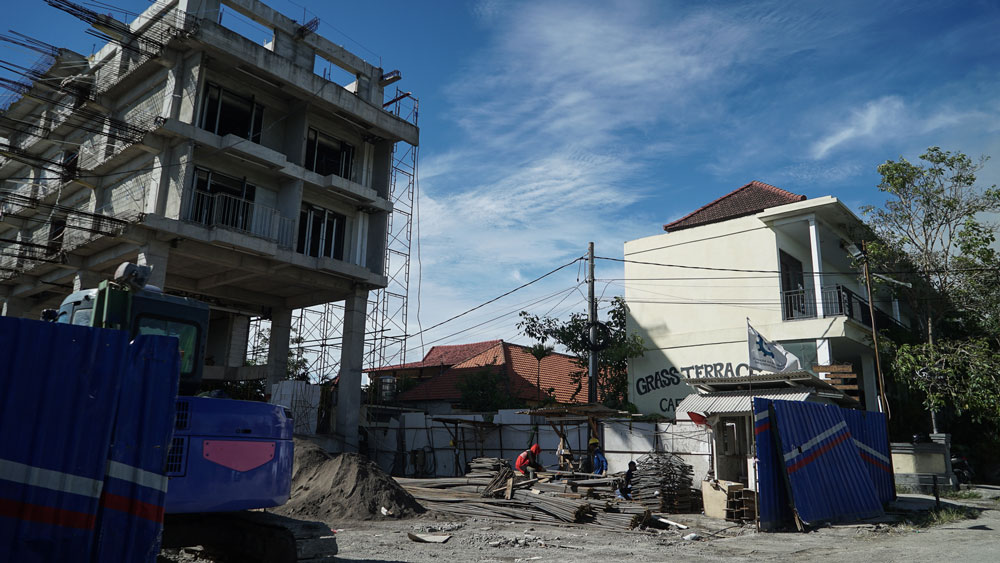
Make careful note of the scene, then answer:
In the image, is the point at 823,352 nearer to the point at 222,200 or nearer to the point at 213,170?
the point at 222,200

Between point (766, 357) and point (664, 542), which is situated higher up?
point (766, 357)

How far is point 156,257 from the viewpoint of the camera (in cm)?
2005

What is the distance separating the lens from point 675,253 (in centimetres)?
2692

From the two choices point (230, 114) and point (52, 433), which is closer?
point (52, 433)

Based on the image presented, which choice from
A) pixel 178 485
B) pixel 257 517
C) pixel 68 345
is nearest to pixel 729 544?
pixel 257 517

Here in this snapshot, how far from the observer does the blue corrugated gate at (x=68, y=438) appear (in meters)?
4.71

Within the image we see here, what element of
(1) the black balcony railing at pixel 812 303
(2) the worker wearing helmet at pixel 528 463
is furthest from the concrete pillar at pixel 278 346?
(1) the black balcony railing at pixel 812 303

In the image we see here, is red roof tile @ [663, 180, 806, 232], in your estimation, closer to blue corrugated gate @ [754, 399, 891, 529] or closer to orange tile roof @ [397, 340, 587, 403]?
orange tile roof @ [397, 340, 587, 403]

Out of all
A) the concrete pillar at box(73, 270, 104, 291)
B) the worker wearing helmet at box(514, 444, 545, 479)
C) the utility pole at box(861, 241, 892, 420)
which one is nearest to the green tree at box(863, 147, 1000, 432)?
the utility pole at box(861, 241, 892, 420)

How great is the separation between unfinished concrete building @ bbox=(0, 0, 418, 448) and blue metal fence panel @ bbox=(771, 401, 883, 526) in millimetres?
16210

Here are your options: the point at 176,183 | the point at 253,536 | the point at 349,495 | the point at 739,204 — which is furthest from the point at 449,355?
the point at 253,536

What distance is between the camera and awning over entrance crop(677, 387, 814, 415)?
17906 millimetres

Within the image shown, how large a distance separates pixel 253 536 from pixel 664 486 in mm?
11295

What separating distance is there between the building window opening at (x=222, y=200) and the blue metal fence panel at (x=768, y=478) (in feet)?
55.5
